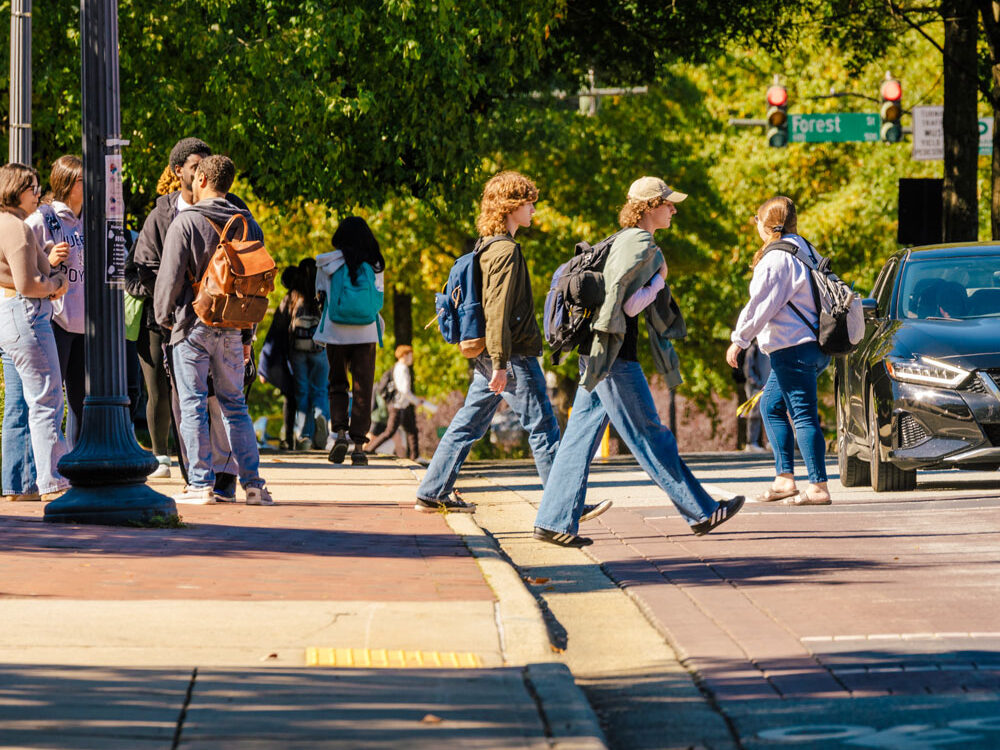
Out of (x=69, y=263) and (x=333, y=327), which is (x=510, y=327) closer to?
(x=69, y=263)

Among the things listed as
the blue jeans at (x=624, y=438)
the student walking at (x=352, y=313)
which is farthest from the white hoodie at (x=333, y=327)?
the blue jeans at (x=624, y=438)

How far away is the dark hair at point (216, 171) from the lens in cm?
1010

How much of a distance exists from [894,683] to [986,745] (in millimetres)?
784

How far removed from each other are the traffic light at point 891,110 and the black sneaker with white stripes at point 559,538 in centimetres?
1635

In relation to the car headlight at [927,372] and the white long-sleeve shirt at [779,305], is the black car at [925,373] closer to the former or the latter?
the car headlight at [927,372]

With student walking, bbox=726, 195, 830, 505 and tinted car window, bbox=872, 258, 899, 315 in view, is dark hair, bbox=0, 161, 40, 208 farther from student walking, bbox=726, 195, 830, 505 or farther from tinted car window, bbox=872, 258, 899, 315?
tinted car window, bbox=872, 258, 899, 315

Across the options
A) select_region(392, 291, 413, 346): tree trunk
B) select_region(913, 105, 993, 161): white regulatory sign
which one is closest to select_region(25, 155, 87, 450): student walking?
select_region(913, 105, 993, 161): white regulatory sign

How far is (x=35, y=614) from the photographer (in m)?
6.27

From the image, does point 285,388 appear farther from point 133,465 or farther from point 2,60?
point 133,465

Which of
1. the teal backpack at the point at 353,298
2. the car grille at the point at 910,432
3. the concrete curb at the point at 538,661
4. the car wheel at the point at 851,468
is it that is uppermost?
the teal backpack at the point at 353,298

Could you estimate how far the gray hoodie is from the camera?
9984 mm

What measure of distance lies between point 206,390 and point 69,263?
1173mm

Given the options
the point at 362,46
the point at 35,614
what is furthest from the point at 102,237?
the point at 362,46

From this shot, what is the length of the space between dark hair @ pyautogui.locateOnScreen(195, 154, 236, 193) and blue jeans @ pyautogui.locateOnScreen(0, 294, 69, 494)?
1.10m
